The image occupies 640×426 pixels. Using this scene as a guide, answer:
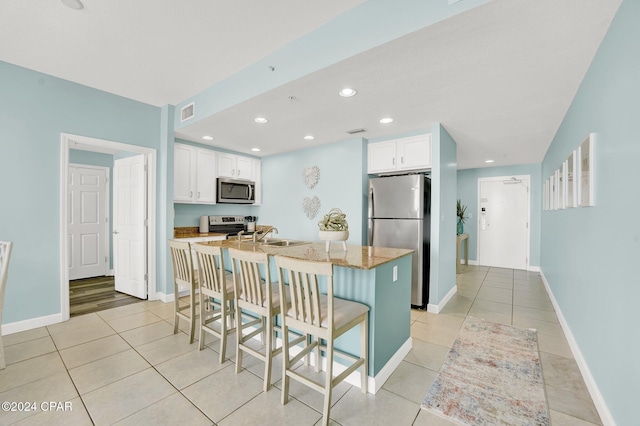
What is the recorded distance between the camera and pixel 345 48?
203cm

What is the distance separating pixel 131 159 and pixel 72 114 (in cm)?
96

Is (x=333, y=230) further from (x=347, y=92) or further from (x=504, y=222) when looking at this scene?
(x=504, y=222)

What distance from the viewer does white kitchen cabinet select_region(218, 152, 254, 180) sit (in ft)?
16.2

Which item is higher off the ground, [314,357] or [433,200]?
[433,200]

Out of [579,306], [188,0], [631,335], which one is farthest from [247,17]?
[579,306]

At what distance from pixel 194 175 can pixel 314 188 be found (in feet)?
6.50

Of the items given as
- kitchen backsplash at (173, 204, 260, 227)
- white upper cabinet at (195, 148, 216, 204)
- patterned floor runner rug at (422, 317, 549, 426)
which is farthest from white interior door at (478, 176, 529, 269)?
white upper cabinet at (195, 148, 216, 204)

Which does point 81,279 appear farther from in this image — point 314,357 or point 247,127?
point 314,357

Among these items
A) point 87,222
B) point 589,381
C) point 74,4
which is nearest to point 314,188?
point 74,4

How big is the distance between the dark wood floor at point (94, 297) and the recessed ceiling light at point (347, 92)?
3910mm

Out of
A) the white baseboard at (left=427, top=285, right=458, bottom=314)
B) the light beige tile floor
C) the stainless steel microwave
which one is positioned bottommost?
the light beige tile floor

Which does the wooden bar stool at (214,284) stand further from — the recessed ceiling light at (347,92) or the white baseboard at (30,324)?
the white baseboard at (30,324)

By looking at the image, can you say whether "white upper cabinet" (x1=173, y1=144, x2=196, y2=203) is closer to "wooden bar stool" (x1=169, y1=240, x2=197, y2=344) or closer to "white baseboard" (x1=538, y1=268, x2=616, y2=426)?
"wooden bar stool" (x1=169, y1=240, x2=197, y2=344)

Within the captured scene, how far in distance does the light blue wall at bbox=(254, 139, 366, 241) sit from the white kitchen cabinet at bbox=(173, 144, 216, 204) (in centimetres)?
110
